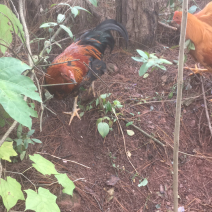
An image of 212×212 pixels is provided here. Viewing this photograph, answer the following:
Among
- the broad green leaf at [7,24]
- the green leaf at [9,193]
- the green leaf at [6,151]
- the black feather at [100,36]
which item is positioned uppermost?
the broad green leaf at [7,24]

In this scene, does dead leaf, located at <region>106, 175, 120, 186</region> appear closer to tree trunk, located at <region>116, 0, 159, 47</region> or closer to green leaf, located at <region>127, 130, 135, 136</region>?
green leaf, located at <region>127, 130, 135, 136</region>

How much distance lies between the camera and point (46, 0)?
3729 mm

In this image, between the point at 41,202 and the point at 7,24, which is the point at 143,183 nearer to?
the point at 41,202

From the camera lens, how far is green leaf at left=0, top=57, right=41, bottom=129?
84 cm

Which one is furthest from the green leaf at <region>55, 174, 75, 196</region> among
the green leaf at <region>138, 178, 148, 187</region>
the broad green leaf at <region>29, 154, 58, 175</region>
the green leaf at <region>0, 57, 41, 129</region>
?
the green leaf at <region>138, 178, 148, 187</region>

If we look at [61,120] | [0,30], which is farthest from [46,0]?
[0,30]

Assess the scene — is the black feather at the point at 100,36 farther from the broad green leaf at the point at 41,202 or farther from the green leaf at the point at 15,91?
the broad green leaf at the point at 41,202

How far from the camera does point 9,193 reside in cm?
121

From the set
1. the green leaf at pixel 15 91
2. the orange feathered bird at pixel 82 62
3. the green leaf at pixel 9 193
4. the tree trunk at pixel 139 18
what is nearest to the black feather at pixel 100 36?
the orange feathered bird at pixel 82 62

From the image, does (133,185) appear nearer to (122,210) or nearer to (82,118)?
(122,210)

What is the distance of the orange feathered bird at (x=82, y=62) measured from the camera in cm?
283

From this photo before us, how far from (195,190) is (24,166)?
185 cm

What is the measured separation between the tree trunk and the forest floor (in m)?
1.00

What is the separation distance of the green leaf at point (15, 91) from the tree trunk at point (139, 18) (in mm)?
3009
